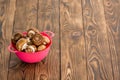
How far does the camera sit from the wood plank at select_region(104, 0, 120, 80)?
1.42 meters

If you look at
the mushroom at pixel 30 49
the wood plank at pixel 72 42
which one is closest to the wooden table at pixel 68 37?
the wood plank at pixel 72 42

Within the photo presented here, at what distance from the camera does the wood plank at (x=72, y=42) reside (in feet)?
4.51

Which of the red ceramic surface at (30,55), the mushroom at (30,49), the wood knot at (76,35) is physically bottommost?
the red ceramic surface at (30,55)

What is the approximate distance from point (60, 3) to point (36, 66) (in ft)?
1.88

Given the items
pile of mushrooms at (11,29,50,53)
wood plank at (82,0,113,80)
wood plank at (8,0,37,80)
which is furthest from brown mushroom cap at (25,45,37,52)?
wood plank at (82,0,113,80)

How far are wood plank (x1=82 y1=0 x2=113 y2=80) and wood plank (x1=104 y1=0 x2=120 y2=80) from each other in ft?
0.08

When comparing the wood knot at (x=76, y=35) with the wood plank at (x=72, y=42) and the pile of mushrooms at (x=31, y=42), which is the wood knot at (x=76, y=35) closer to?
the wood plank at (x=72, y=42)

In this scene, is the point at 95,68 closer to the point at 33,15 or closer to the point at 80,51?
the point at 80,51

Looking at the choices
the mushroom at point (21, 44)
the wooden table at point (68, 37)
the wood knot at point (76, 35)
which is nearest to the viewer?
the mushroom at point (21, 44)

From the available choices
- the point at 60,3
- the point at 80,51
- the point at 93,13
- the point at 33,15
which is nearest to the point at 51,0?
the point at 60,3

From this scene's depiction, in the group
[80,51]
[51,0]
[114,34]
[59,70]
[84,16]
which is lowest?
[59,70]

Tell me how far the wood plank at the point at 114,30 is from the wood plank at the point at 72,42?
0.57 feet

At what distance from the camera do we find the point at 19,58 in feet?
4.56

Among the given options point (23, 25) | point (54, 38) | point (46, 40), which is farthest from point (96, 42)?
point (23, 25)
